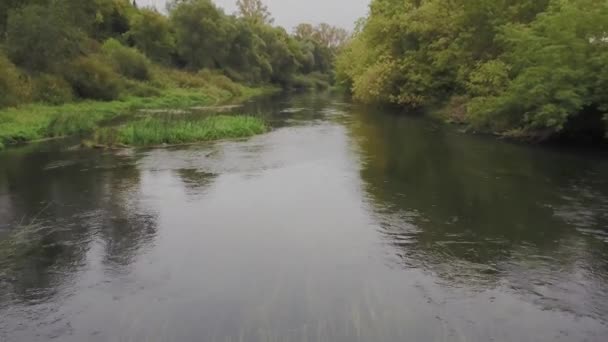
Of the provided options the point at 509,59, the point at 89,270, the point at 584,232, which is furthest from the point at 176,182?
the point at 509,59

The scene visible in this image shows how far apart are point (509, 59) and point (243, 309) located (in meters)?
26.8

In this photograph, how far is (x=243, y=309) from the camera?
9703mm

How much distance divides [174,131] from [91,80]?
62.2 feet

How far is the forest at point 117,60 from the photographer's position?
1328 inches

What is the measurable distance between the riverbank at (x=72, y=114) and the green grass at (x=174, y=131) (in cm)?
286

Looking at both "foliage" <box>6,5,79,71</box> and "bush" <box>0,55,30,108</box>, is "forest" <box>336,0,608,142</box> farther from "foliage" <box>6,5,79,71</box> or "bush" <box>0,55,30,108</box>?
"bush" <box>0,55,30,108</box>

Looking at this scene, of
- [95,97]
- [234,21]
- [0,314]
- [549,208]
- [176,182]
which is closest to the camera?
[0,314]

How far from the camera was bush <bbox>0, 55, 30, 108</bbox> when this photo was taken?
104 feet

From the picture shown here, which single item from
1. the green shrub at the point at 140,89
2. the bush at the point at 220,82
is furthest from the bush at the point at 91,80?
the bush at the point at 220,82

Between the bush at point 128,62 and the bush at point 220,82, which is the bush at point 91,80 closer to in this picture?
the bush at point 128,62

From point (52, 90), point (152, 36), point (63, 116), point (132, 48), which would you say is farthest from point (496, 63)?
point (152, 36)

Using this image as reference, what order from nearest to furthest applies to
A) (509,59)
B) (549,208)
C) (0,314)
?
(0,314)
(549,208)
(509,59)

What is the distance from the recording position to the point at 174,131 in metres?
27.6

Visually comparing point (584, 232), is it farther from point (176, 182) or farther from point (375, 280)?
point (176, 182)
